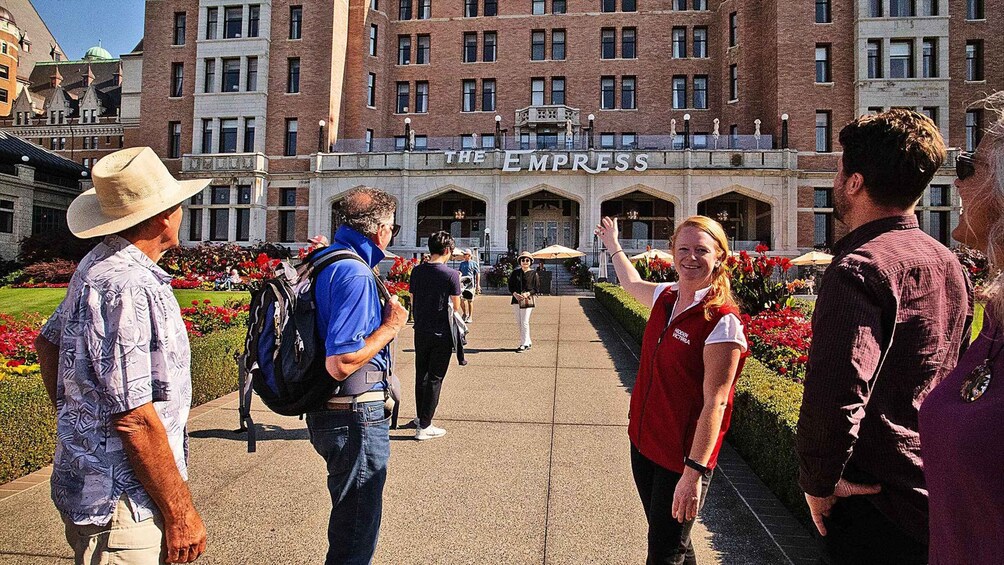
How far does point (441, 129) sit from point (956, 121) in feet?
106

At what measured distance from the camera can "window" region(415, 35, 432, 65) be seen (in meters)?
42.9

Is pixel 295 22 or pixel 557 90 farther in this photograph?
pixel 557 90

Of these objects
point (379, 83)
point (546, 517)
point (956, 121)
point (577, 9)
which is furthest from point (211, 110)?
point (956, 121)

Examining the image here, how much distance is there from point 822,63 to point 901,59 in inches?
169

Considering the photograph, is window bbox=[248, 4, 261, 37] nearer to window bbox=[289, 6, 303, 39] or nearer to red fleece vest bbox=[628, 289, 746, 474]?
window bbox=[289, 6, 303, 39]

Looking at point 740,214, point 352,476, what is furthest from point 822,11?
point 352,476

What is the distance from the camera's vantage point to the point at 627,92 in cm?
4084

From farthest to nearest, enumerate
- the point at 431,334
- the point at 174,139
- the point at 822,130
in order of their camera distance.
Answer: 1. the point at 174,139
2. the point at 822,130
3. the point at 431,334

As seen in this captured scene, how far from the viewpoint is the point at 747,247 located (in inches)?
1324

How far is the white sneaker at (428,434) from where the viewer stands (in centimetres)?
634

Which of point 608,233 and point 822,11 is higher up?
point 822,11

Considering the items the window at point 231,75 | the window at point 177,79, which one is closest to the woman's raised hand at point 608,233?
the window at point 231,75

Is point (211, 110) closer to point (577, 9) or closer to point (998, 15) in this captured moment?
point (577, 9)

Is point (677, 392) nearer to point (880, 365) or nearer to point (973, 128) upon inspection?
point (880, 365)
